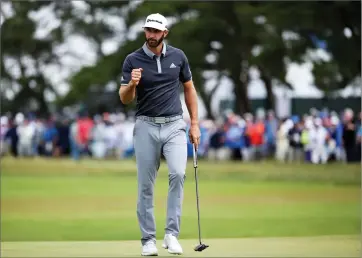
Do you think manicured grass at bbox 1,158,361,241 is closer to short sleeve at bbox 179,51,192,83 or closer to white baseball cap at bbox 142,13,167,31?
short sleeve at bbox 179,51,192,83

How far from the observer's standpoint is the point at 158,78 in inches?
352

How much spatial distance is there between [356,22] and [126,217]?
18211 millimetres

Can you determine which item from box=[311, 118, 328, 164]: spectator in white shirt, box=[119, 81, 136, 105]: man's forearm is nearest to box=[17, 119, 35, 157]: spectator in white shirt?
box=[311, 118, 328, 164]: spectator in white shirt

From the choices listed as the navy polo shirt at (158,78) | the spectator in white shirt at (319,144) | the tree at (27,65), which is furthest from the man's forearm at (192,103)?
the tree at (27,65)

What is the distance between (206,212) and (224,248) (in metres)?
7.24

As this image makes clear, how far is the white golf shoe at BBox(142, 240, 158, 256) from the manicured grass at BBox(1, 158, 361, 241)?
3866 millimetres

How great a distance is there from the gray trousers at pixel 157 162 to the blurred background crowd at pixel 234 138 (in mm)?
27336

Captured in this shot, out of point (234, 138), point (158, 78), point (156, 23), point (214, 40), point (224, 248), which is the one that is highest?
point (214, 40)

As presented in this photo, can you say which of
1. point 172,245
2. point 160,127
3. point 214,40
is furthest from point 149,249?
point 214,40

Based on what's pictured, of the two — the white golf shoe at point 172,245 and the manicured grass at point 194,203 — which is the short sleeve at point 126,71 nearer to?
the white golf shoe at point 172,245

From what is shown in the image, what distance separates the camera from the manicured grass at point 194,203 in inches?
560

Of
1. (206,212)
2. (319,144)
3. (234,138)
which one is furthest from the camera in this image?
(234,138)

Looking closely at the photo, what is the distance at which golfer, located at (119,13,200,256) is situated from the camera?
895cm

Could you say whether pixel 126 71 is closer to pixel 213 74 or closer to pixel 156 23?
pixel 156 23
